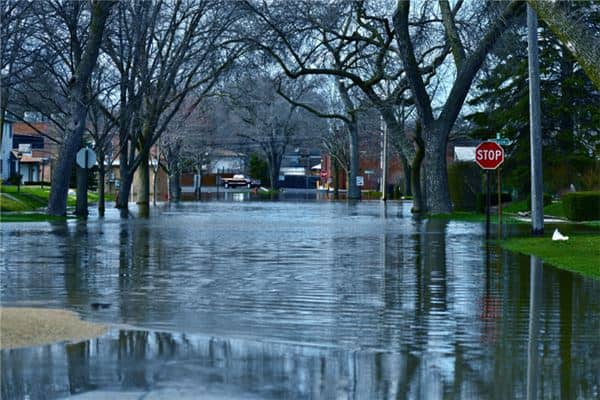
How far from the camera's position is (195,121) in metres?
86.1

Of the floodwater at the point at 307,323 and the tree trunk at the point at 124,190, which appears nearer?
the floodwater at the point at 307,323

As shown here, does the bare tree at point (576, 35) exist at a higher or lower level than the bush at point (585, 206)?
higher

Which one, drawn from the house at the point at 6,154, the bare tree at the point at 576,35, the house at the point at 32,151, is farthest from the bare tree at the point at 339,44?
the house at the point at 32,151

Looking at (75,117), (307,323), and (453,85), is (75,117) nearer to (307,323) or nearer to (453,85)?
(453,85)

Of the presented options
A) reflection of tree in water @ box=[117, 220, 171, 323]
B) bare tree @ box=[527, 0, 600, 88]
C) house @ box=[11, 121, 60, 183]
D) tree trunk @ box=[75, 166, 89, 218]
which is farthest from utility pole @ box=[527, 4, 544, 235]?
house @ box=[11, 121, 60, 183]

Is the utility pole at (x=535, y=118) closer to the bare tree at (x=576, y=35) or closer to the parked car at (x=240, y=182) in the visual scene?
the bare tree at (x=576, y=35)

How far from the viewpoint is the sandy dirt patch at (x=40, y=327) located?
1038 centimetres

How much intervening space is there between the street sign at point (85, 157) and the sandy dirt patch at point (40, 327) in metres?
31.0

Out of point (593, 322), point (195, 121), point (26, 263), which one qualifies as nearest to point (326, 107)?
point (195, 121)

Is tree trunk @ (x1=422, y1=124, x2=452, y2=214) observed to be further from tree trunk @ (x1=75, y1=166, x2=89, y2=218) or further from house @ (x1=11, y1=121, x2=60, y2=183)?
house @ (x1=11, y1=121, x2=60, y2=183)

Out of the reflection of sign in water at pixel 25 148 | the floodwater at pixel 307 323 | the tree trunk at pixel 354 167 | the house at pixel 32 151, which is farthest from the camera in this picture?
the house at pixel 32 151

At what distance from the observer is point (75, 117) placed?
4138cm

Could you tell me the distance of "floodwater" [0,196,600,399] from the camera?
28.6 feet

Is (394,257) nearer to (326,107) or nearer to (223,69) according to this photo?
(223,69)
